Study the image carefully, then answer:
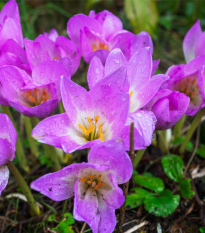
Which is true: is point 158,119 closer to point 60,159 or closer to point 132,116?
point 132,116

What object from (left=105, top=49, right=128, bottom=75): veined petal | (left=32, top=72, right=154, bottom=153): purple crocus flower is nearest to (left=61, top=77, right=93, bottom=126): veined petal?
(left=32, top=72, right=154, bottom=153): purple crocus flower

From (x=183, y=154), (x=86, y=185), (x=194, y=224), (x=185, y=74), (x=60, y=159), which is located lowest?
(x=194, y=224)

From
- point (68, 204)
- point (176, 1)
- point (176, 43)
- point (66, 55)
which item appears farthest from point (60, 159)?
point (176, 1)

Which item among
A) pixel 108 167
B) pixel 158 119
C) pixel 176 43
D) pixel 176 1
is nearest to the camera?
pixel 108 167

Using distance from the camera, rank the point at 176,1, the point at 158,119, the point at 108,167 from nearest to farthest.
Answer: the point at 108,167 → the point at 158,119 → the point at 176,1

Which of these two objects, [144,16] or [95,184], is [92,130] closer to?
[95,184]

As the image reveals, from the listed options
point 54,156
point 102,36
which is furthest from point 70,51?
point 54,156

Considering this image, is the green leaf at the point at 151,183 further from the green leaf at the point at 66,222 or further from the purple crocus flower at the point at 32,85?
the purple crocus flower at the point at 32,85

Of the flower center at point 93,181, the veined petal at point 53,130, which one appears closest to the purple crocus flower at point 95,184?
the flower center at point 93,181

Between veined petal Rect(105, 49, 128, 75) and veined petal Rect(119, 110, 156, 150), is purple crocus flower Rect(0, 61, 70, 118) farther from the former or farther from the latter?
veined petal Rect(119, 110, 156, 150)
